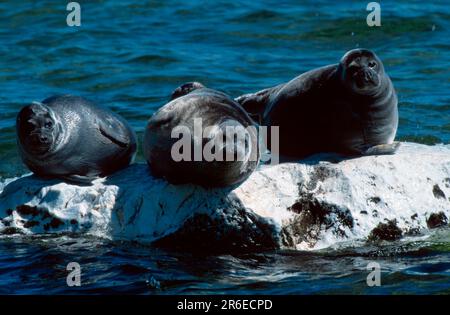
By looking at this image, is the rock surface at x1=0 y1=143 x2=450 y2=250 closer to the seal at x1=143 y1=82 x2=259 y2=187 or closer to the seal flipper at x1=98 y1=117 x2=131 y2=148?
the seal at x1=143 y1=82 x2=259 y2=187

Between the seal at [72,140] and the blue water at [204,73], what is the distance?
25.3 inches

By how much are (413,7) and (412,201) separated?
9297 millimetres

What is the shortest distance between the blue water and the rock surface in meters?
0.16

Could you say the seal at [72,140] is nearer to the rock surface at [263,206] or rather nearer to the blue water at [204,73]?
the rock surface at [263,206]

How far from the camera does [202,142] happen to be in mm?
7449

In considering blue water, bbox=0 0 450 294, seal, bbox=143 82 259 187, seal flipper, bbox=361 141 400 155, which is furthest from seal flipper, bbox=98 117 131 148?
seal flipper, bbox=361 141 400 155

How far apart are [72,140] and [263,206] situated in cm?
167

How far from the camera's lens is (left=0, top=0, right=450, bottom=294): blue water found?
706 centimetres

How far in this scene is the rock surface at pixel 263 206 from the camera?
757 cm

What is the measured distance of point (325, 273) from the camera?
23.2 ft

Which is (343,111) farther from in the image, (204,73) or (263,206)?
(204,73)

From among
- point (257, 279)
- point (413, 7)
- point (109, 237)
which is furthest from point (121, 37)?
point (257, 279)

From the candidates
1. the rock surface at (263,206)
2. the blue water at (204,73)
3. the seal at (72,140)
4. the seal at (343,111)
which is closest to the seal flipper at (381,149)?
the seal at (343,111)
